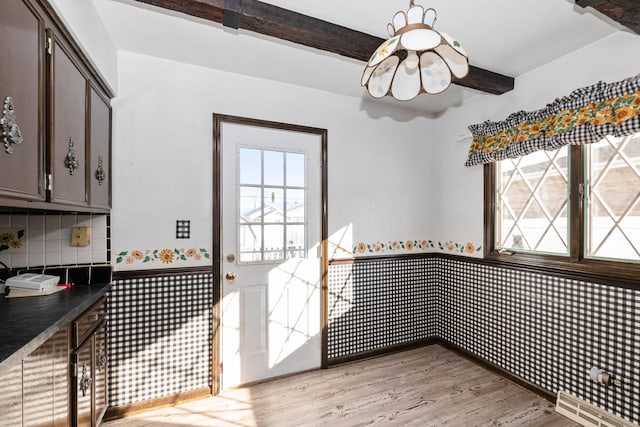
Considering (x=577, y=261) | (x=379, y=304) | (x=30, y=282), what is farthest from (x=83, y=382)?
(x=577, y=261)

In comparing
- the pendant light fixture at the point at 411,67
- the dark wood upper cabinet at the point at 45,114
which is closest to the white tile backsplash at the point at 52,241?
the dark wood upper cabinet at the point at 45,114

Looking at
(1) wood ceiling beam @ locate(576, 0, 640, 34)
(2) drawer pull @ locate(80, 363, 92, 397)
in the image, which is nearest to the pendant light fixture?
(1) wood ceiling beam @ locate(576, 0, 640, 34)

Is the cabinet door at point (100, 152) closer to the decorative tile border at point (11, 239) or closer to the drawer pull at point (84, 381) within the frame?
the decorative tile border at point (11, 239)

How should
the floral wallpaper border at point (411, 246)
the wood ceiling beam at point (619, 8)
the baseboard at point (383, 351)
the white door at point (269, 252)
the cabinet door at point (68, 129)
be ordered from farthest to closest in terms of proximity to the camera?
the floral wallpaper border at point (411, 246)
the baseboard at point (383, 351)
the white door at point (269, 252)
the wood ceiling beam at point (619, 8)
the cabinet door at point (68, 129)

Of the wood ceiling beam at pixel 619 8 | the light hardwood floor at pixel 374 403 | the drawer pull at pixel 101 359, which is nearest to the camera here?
the wood ceiling beam at pixel 619 8

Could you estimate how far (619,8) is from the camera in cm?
141

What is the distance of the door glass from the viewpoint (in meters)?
2.39

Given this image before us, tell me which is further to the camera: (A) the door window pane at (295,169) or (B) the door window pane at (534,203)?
(A) the door window pane at (295,169)

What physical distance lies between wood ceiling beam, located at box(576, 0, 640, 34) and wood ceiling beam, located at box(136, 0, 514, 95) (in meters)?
1.01

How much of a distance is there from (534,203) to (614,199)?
49cm

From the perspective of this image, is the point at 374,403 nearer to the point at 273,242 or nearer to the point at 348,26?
the point at 273,242

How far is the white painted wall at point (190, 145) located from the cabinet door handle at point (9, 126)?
1130 mm

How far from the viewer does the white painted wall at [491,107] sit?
1.85 m

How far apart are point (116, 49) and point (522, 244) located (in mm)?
3183
